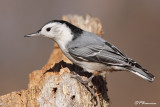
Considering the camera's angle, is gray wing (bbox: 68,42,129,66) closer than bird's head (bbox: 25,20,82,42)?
Yes

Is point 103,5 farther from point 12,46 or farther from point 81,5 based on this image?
point 12,46

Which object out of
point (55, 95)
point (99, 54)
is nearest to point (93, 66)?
point (99, 54)

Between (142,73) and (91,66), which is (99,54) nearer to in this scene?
(91,66)

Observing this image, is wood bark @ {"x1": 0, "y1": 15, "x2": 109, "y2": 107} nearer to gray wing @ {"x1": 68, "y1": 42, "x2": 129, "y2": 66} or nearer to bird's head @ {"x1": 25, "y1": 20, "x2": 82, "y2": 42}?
gray wing @ {"x1": 68, "y1": 42, "x2": 129, "y2": 66}

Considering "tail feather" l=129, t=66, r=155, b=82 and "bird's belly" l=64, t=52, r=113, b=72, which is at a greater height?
"bird's belly" l=64, t=52, r=113, b=72

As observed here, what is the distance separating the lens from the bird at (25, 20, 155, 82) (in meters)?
3.74

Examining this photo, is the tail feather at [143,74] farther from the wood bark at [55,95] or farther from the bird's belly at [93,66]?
the wood bark at [55,95]

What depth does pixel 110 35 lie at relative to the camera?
779 cm

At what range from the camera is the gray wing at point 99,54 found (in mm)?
3740

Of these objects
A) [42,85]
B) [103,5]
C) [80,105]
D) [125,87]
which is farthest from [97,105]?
[103,5]

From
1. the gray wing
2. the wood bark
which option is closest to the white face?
the gray wing

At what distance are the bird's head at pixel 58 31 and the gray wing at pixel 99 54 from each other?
0.20m

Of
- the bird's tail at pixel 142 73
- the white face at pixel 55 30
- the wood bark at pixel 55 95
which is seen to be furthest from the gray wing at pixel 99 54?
the wood bark at pixel 55 95

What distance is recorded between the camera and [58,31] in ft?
12.8
